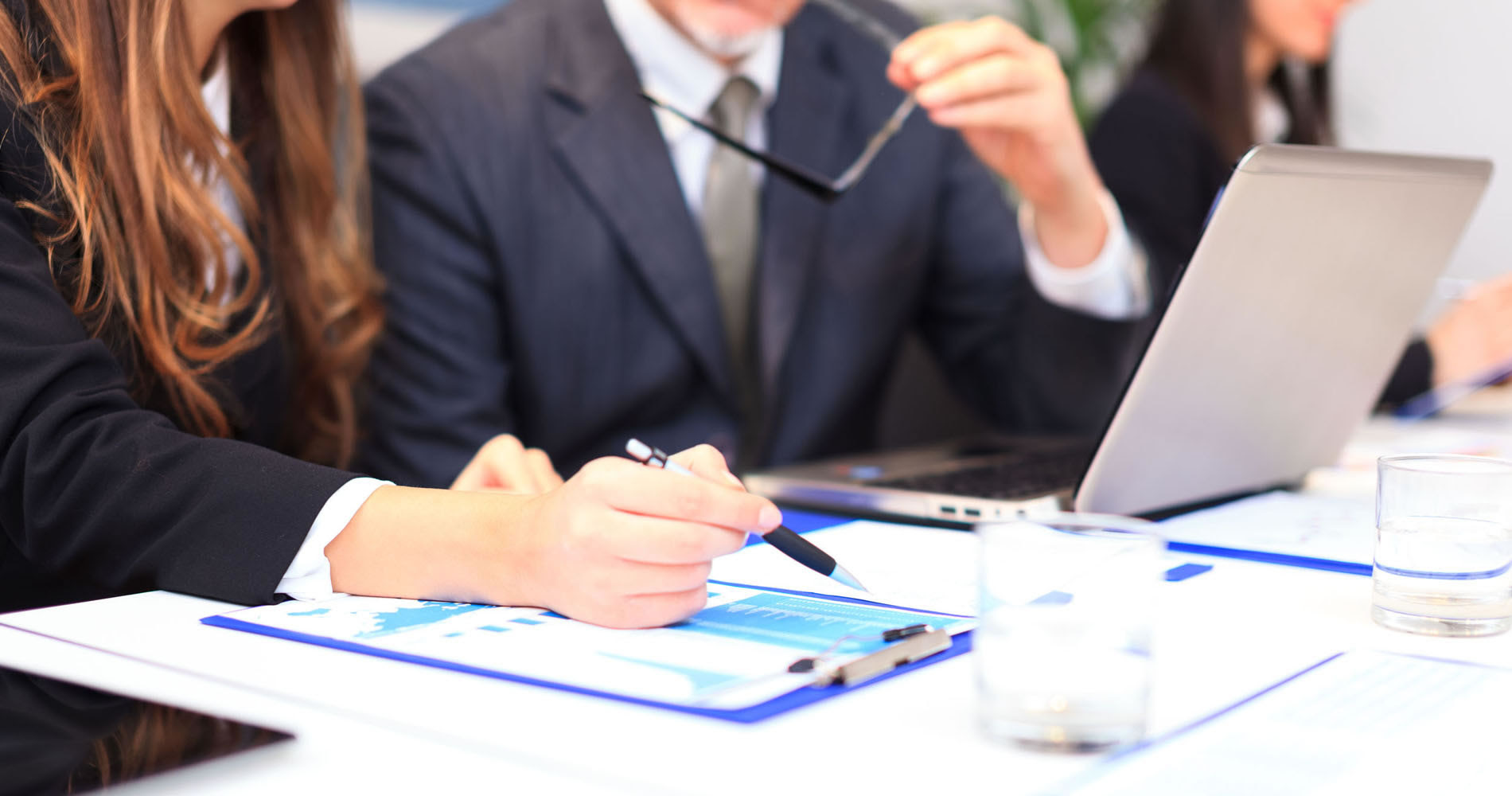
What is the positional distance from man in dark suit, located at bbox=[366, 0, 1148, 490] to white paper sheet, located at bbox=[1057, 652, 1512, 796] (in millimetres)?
759

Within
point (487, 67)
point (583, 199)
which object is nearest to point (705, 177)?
point (583, 199)

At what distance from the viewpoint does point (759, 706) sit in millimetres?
530

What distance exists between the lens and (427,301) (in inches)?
53.2

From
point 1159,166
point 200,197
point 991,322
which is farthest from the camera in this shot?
point 1159,166

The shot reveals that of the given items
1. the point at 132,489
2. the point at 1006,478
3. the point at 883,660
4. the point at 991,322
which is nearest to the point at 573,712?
the point at 883,660

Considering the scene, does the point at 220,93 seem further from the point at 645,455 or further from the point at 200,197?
the point at 645,455

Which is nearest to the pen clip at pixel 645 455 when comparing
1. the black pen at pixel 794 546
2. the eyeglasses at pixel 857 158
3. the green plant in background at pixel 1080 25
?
the black pen at pixel 794 546

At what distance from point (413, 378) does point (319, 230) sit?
18 centimetres

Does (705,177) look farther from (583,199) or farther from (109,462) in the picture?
(109,462)

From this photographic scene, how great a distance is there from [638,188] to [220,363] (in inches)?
19.0

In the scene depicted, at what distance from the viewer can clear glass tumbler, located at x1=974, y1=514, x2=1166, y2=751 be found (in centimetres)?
48

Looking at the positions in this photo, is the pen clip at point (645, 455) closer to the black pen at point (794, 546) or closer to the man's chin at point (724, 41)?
the black pen at point (794, 546)

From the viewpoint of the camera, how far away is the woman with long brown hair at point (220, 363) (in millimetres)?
672

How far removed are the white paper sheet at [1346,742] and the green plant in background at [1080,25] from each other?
7.37ft
